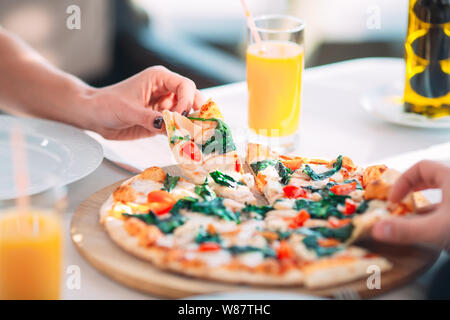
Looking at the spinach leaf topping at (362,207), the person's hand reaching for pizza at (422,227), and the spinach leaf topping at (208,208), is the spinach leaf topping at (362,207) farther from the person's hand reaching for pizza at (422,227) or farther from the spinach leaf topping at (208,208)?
the spinach leaf topping at (208,208)

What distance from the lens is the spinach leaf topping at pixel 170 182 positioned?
1.27m

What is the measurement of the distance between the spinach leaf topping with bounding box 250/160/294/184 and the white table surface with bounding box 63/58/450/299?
10.3 inches

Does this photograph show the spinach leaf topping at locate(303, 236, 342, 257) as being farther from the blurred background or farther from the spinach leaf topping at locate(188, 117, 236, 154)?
the blurred background

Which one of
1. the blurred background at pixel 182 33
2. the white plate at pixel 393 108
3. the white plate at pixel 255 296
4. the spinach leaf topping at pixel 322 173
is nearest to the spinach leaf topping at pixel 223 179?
the spinach leaf topping at pixel 322 173

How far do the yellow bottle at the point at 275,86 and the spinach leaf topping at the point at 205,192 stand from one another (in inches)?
18.0

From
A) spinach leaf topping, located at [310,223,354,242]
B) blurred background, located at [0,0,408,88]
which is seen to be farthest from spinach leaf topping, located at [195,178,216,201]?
blurred background, located at [0,0,408,88]

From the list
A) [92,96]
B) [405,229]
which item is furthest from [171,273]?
[92,96]

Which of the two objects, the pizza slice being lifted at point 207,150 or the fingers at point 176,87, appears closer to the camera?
the pizza slice being lifted at point 207,150

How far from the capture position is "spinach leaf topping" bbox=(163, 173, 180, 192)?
50.1 inches

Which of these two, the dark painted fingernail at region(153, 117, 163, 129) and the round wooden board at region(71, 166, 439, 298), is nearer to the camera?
the round wooden board at region(71, 166, 439, 298)

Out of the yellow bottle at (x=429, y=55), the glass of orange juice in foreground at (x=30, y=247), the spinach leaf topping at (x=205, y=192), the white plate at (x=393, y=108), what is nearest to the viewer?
the glass of orange juice in foreground at (x=30, y=247)

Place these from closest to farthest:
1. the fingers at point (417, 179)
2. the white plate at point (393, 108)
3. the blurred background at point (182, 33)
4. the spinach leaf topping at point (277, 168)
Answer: the fingers at point (417, 179)
the spinach leaf topping at point (277, 168)
the white plate at point (393, 108)
the blurred background at point (182, 33)

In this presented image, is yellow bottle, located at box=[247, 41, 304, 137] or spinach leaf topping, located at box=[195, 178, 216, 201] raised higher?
yellow bottle, located at box=[247, 41, 304, 137]

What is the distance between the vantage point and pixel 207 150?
1386 millimetres
